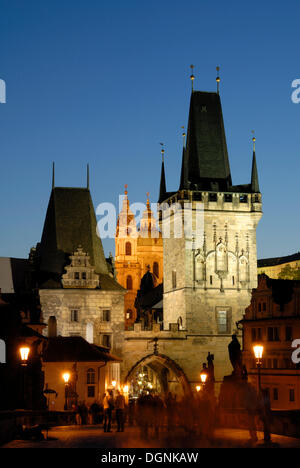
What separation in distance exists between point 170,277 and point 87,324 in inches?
438

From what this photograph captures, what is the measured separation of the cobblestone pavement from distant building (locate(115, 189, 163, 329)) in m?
104

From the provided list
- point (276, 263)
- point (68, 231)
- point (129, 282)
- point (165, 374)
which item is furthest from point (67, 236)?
point (276, 263)

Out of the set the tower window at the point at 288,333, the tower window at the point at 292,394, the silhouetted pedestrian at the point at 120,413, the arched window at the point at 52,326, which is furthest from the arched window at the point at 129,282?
the silhouetted pedestrian at the point at 120,413

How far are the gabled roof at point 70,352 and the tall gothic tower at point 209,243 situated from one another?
41.4ft

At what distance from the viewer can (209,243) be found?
2557 inches

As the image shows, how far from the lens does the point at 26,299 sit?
56.0 meters

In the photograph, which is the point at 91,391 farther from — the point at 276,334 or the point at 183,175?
the point at 183,175

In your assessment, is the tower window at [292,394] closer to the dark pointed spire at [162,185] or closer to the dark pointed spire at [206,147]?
the dark pointed spire at [206,147]

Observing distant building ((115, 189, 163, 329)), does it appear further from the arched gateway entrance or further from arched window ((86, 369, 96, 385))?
arched window ((86, 369, 96, 385))

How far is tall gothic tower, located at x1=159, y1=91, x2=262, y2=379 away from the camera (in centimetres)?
6350

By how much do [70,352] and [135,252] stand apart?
82236 millimetres

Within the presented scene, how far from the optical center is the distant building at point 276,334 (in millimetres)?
50188

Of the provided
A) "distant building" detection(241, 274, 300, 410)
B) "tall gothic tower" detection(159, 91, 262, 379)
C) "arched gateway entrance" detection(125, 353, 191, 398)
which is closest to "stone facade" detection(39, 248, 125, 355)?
"arched gateway entrance" detection(125, 353, 191, 398)
